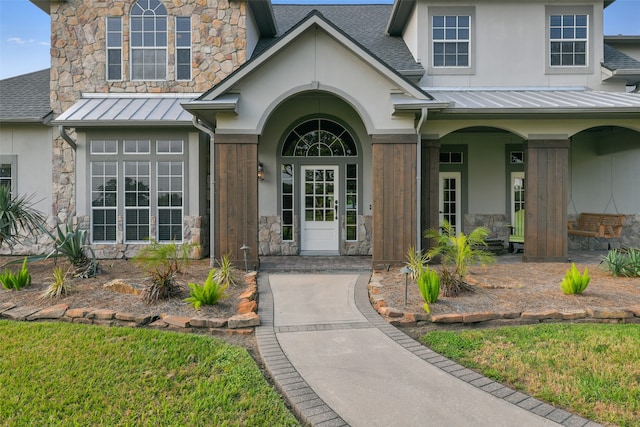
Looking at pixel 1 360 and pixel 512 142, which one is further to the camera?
pixel 512 142

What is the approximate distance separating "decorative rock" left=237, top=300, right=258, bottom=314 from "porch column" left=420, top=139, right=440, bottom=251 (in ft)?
15.0

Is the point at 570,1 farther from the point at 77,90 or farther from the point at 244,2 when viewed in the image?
the point at 77,90

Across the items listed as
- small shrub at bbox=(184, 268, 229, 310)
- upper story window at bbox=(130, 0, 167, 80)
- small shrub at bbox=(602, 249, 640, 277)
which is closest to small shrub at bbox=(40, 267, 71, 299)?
small shrub at bbox=(184, 268, 229, 310)

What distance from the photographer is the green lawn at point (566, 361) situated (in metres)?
3.11

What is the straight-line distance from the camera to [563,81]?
34.2ft

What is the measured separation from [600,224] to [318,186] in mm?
7770

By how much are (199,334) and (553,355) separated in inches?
153

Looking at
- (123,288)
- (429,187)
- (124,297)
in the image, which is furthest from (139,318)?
(429,187)

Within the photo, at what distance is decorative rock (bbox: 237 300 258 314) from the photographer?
517 centimetres

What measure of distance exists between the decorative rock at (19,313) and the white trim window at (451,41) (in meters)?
10.3

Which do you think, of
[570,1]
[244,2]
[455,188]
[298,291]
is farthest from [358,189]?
[570,1]

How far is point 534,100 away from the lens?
898 centimetres

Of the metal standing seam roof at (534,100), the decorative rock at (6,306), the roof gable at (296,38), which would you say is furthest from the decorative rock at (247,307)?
the metal standing seam roof at (534,100)

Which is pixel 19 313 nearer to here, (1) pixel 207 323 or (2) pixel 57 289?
(2) pixel 57 289
